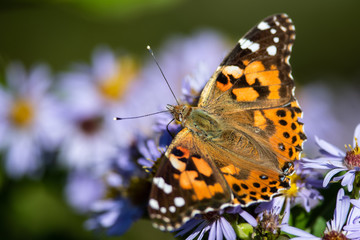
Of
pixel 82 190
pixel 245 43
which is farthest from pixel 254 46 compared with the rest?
pixel 82 190

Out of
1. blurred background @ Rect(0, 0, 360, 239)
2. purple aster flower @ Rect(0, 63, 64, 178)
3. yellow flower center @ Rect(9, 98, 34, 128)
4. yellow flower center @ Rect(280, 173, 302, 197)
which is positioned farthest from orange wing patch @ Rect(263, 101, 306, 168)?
yellow flower center @ Rect(9, 98, 34, 128)

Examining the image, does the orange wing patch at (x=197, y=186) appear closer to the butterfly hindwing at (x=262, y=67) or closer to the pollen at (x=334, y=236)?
the pollen at (x=334, y=236)

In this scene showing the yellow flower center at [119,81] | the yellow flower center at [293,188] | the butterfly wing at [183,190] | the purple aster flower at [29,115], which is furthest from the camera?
the yellow flower center at [119,81]

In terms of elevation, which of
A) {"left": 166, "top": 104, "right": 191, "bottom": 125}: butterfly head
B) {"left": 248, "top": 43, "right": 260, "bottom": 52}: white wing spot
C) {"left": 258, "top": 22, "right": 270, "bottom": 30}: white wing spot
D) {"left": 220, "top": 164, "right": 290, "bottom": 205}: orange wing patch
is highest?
{"left": 258, "top": 22, "right": 270, "bottom": 30}: white wing spot

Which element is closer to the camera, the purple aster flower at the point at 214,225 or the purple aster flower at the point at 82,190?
the purple aster flower at the point at 214,225

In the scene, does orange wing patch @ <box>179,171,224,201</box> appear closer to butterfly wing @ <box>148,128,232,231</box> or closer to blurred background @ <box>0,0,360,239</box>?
butterfly wing @ <box>148,128,232,231</box>

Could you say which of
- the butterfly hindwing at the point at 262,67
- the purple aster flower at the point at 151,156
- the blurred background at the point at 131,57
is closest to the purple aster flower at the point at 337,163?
the butterfly hindwing at the point at 262,67
